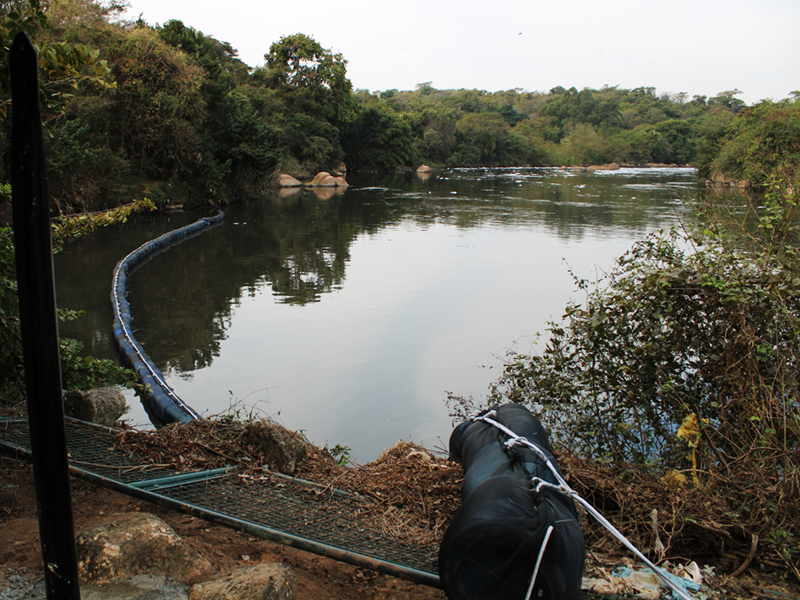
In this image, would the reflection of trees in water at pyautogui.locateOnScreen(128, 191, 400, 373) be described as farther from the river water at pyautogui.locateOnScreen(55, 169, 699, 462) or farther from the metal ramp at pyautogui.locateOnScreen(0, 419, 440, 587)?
the metal ramp at pyautogui.locateOnScreen(0, 419, 440, 587)

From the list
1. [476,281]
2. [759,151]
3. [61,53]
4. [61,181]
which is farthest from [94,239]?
[759,151]

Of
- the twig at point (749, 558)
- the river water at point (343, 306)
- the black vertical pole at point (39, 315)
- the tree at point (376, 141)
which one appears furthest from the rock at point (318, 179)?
the black vertical pole at point (39, 315)

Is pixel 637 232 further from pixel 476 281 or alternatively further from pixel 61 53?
pixel 61 53

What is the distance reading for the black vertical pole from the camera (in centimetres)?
130

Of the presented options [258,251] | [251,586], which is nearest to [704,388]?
A: [251,586]

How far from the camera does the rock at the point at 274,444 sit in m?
3.89

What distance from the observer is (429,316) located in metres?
10.6

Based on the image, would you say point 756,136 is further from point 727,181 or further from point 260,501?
point 260,501

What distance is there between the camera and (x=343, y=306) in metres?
11.2

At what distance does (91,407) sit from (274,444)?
1.89 metres

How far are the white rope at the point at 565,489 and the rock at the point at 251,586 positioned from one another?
1.12m

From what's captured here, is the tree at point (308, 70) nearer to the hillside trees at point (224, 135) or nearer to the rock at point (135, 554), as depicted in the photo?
the hillside trees at point (224, 135)

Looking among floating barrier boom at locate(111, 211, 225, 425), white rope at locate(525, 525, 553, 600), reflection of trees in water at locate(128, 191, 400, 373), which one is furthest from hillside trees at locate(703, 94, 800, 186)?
white rope at locate(525, 525, 553, 600)

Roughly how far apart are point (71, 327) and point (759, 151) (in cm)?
3840
